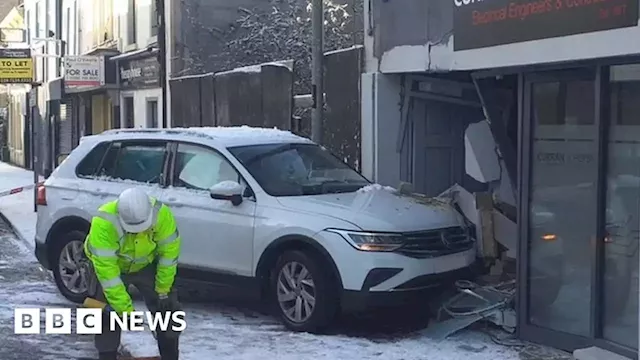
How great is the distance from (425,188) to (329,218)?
2896 mm

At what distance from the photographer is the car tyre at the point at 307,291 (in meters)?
7.36

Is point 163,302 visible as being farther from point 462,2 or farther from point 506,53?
point 462,2

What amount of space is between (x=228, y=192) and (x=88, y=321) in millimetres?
2156

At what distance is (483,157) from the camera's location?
902 cm

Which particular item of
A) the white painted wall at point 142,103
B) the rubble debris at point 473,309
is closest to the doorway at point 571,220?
the rubble debris at point 473,309

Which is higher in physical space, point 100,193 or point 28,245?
point 100,193

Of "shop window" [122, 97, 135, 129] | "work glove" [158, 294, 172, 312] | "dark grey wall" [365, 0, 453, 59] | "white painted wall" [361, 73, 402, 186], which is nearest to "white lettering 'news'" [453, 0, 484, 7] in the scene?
"dark grey wall" [365, 0, 453, 59]

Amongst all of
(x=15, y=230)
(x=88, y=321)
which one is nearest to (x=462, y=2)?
(x=88, y=321)

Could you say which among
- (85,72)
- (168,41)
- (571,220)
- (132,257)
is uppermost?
(168,41)

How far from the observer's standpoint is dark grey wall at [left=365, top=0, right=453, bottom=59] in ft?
28.1

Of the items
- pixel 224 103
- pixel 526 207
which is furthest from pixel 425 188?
pixel 224 103

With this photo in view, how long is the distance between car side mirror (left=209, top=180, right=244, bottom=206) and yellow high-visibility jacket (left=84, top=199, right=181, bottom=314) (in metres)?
2.15

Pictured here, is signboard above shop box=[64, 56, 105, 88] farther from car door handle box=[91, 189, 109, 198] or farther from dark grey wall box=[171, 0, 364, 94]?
car door handle box=[91, 189, 109, 198]

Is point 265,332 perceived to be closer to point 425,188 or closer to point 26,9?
point 425,188
